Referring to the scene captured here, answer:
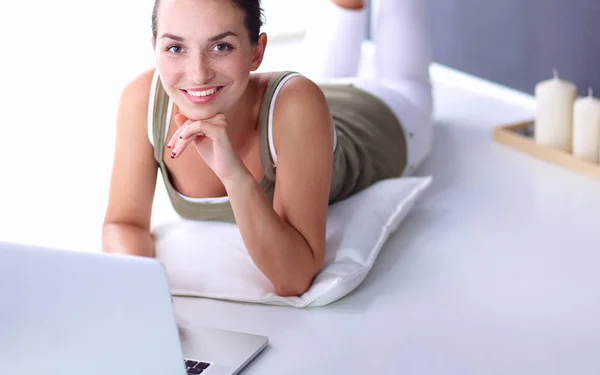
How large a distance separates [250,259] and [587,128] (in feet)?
4.29

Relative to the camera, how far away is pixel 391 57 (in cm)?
301

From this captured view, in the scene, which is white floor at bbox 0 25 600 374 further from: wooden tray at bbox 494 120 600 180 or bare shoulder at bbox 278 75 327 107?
bare shoulder at bbox 278 75 327 107

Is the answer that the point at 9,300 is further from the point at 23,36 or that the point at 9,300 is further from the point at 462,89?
the point at 23,36

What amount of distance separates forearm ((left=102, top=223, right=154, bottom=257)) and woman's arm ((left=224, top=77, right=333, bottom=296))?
307 millimetres

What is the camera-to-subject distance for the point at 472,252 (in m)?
2.35

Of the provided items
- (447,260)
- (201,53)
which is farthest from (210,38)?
(447,260)

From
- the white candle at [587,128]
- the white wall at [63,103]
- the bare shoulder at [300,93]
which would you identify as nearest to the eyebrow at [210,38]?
the bare shoulder at [300,93]

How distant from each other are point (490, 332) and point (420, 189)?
66cm

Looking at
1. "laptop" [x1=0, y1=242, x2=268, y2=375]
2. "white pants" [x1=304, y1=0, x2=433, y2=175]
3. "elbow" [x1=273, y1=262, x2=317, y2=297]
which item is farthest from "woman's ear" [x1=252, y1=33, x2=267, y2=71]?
"white pants" [x1=304, y1=0, x2=433, y2=175]

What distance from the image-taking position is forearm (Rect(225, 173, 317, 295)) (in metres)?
1.86

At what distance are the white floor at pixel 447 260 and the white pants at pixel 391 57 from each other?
0.66ft

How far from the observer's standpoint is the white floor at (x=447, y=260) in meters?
1.86

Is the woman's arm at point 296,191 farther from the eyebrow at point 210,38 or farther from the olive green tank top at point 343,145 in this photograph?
the eyebrow at point 210,38

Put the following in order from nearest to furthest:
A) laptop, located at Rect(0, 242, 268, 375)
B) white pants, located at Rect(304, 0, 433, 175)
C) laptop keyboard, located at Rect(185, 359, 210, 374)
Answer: laptop, located at Rect(0, 242, 268, 375) → laptop keyboard, located at Rect(185, 359, 210, 374) → white pants, located at Rect(304, 0, 433, 175)
